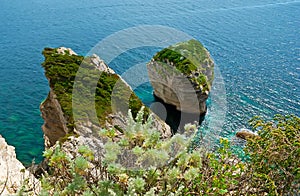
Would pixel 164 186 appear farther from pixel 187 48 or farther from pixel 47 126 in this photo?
pixel 187 48

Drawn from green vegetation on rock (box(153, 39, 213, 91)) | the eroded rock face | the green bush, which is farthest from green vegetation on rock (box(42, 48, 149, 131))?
the green bush

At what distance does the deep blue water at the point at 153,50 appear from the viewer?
3225cm

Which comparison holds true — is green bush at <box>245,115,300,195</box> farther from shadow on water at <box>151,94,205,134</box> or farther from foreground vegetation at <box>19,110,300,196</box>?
shadow on water at <box>151,94,205,134</box>

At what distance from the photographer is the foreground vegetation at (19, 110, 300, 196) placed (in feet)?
Answer: 15.6

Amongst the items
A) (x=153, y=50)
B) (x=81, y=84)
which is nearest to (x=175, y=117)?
(x=81, y=84)

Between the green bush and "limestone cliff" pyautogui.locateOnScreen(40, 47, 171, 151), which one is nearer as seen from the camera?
the green bush

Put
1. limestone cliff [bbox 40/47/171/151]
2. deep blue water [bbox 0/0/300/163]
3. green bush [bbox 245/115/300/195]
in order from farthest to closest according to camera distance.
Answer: deep blue water [bbox 0/0/300/163] → limestone cliff [bbox 40/47/171/151] → green bush [bbox 245/115/300/195]

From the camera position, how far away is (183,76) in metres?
33.3

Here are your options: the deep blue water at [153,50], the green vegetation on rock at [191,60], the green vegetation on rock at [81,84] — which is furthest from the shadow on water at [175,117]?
the green vegetation on rock at [81,84]

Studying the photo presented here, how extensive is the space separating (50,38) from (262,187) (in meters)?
45.9

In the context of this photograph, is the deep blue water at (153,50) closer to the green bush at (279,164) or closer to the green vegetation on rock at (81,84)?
the green vegetation on rock at (81,84)

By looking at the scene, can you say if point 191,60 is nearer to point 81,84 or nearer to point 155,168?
point 81,84

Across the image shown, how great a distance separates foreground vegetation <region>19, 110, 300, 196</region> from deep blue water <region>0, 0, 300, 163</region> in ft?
74.3

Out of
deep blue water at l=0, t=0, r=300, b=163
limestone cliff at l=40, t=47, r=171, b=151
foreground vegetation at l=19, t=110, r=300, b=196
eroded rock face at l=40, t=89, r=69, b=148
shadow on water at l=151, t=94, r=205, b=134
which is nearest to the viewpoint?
foreground vegetation at l=19, t=110, r=300, b=196
